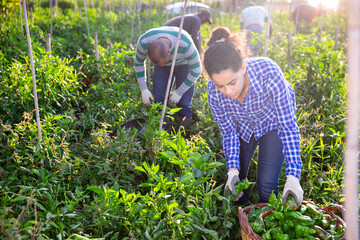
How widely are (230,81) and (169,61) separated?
1.28m

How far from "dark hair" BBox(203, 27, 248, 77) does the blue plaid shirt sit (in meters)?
0.12

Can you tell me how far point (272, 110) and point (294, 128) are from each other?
23 centimetres

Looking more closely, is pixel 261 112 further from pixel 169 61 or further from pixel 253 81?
pixel 169 61

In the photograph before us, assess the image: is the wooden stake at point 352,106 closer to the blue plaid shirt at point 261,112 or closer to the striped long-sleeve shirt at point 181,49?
the blue plaid shirt at point 261,112

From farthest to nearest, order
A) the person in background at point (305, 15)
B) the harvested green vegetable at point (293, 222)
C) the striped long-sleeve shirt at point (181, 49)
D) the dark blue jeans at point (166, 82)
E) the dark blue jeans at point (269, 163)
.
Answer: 1. the person in background at point (305, 15)
2. the dark blue jeans at point (166, 82)
3. the striped long-sleeve shirt at point (181, 49)
4. the dark blue jeans at point (269, 163)
5. the harvested green vegetable at point (293, 222)

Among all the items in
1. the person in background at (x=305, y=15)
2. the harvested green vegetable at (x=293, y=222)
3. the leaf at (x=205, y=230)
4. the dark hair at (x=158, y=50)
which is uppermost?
the person in background at (x=305, y=15)

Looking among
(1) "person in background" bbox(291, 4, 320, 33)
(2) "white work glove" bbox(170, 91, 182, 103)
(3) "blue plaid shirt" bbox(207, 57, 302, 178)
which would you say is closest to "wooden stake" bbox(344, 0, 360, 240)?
(3) "blue plaid shirt" bbox(207, 57, 302, 178)

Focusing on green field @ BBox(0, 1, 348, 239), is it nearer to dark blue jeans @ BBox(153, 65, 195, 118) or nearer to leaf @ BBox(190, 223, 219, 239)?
leaf @ BBox(190, 223, 219, 239)

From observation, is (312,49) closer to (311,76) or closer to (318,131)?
(311,76)

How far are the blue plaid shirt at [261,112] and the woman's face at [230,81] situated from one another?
0.10 meters

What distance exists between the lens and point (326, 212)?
1.74 m

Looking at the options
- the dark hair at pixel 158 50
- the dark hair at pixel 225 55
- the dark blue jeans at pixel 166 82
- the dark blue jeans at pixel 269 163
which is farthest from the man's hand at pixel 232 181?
the dark blue jeans at pixel 166 82

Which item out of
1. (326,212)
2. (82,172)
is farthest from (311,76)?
(82,172)

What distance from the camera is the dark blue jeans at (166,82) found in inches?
121
